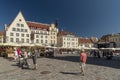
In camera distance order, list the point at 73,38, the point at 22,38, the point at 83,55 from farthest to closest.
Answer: the point at 73,38 → the point at 22,38 → the point at 83,55

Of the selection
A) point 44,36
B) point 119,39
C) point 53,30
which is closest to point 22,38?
point 44,36

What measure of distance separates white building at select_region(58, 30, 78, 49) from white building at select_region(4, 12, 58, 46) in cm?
391

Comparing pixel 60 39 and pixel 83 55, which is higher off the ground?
pixel 60 39

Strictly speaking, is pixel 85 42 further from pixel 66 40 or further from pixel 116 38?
pixel 66 40

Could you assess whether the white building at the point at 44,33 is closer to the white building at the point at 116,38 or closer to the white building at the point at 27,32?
the white building at the point at 27,32

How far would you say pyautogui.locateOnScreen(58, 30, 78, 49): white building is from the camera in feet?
314

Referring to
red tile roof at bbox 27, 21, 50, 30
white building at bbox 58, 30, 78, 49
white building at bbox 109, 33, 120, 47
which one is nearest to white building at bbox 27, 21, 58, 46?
red tile roof at bbox 27, 21, 50, 30

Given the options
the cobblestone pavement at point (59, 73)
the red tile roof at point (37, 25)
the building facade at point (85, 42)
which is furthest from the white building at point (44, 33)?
the cobblestone pavement at point (59, 73)

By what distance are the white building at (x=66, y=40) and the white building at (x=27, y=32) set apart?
391 centimetres

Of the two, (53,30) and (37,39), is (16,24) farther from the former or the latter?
(53,30)

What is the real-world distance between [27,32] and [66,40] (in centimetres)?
2640

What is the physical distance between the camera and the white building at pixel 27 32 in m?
73.5

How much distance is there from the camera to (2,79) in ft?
41.8

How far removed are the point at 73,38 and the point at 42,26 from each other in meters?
20.5
